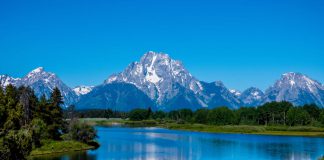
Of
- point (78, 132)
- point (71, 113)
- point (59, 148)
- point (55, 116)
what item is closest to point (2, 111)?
point (59, 148)

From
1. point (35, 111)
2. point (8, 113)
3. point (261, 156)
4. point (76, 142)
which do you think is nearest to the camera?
point (8, 113)

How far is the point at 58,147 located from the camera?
98375 millimetres

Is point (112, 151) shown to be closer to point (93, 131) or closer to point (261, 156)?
point (93, 131)

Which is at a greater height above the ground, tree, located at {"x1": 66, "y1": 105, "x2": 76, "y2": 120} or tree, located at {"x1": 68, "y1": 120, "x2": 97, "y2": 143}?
tree, located at {"x1": 66, "y1": 105, "x2": 76, "y2": 120}

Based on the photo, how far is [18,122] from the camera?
96.9 meters

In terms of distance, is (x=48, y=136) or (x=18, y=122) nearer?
(x=18, y=122)

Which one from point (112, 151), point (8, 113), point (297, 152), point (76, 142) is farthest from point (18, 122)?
point (297, 152)

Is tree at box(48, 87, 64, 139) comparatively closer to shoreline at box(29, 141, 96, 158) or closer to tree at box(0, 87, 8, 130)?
shoreline at box(29, 141, 96, 158)

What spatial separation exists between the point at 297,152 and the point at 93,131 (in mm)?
48631

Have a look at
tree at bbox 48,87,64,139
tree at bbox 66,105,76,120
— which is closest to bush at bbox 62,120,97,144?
tree at bbox 48,87,64,139

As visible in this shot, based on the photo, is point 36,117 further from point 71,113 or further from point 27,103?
point 71,113

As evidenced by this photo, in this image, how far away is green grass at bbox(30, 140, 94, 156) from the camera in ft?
307

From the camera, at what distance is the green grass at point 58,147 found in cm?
9363

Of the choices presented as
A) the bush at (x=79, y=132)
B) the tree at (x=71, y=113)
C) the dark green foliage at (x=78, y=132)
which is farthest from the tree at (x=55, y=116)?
the dark green foliage at (x=78, y=132)
